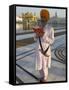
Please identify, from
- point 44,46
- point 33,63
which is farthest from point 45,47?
point 33,63

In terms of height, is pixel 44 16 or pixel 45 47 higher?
pixel 44 16

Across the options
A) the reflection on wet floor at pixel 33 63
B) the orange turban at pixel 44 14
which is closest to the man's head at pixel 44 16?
the orange turban at pixel 44 14

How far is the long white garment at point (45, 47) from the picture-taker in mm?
1789

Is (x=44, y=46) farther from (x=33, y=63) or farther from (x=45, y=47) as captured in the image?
(x=33, y=63)

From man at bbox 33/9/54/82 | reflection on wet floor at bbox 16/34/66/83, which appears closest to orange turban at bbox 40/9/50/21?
man at bbox 33/9/54/82

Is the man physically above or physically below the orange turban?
below

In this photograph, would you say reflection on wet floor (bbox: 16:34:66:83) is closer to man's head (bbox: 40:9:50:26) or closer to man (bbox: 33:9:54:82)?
man (bbox: 33:9:54:82)

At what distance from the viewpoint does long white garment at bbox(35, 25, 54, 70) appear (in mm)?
1789

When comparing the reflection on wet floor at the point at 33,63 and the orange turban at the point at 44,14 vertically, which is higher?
the orange turban at the point at 44,14

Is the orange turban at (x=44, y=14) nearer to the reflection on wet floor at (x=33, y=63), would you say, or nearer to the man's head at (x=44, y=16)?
the man's head at (x=44, y=16)

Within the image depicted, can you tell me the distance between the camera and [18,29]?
1735mm

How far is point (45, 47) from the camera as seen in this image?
71.1 inches
